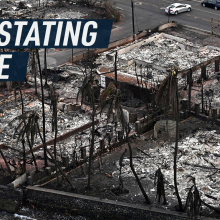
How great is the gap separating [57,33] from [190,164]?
18964 mm

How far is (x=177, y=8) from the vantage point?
140 ft

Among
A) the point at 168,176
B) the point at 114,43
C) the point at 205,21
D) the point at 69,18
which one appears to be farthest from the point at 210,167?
the point at 69,18

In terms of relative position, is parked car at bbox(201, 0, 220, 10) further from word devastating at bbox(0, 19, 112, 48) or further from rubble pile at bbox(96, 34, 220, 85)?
word devastating at bbox(0, 19, 112, 48)

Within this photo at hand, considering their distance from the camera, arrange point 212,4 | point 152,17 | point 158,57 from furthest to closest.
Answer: point 212,4 < point 152,17 < point 158,57

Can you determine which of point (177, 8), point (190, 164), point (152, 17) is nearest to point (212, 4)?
point (177, 8)

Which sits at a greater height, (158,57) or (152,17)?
(152,17)

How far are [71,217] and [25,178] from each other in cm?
283

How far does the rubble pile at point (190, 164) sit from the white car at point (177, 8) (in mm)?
17828

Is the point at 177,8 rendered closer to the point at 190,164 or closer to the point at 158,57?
the point at 158,57

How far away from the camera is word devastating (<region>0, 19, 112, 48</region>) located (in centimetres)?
3691

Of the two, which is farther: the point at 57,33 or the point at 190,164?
the point at 57,33

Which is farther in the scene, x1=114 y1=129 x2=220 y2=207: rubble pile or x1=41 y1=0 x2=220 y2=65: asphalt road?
x1=41 y1=0 x2=220 y2=65: asphalt road

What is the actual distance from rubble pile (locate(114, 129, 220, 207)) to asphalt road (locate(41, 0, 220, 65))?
46.0 ft

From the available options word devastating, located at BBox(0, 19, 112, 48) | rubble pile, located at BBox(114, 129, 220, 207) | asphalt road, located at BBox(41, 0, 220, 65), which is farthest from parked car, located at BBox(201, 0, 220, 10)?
rubble pile, located at BBox(114, 129, 220, 207)
